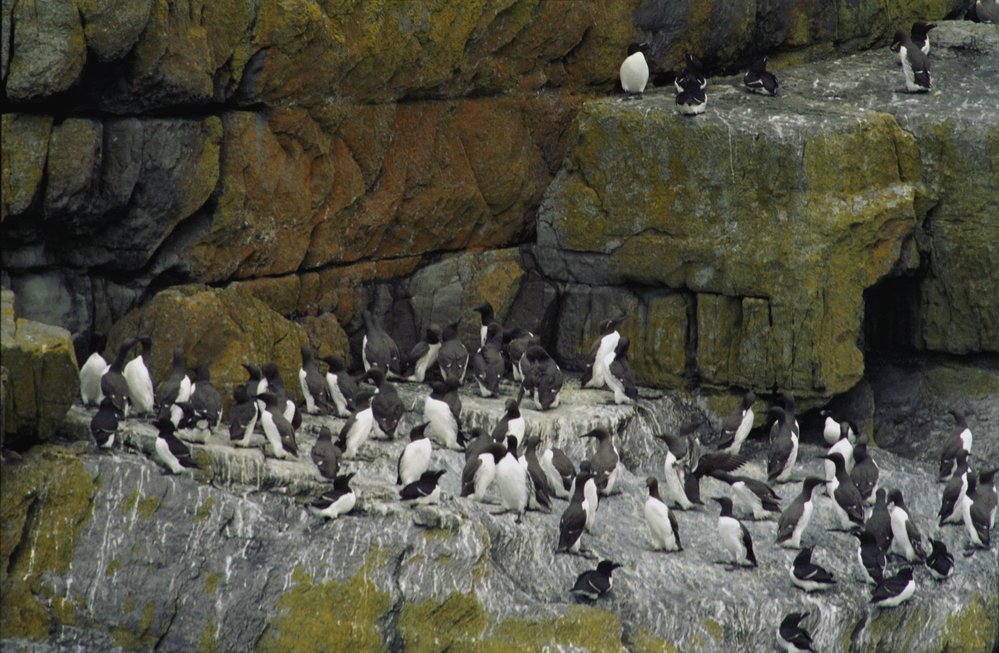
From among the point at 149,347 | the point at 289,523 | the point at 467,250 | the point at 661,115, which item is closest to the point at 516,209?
the point at 467,250

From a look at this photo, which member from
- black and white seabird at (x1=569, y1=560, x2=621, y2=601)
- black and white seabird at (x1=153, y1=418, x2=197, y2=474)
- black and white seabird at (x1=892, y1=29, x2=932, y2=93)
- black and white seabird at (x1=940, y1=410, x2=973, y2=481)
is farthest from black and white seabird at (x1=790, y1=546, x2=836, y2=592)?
black and white seabird at (x1=892, y1=29, x2=932, y2=93)

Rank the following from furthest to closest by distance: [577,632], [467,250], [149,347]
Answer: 1. [467,250]
2. [149,347]
3. [577,632]

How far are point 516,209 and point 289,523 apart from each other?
7.12 m

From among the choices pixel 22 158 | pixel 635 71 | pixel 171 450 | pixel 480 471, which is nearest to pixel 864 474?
pixel 480 471

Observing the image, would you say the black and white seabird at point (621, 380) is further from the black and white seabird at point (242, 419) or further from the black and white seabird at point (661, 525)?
the black and white seabird at point (242, 419)

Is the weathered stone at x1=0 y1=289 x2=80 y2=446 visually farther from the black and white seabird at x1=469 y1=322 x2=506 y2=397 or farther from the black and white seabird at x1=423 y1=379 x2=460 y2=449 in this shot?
the black and white seabird at x1=469 y1=322 x2=506 y2=397

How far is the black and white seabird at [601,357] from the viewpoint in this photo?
20.9 meters

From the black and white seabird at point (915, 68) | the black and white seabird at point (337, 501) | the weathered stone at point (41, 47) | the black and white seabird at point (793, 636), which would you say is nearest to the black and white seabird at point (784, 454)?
the black and white seabird at point (793, 636)

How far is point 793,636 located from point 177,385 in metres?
6.14

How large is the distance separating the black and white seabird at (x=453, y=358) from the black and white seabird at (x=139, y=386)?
3379mm

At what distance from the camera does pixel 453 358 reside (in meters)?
20.5

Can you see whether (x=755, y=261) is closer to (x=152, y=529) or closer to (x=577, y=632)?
(x=577, y=632)

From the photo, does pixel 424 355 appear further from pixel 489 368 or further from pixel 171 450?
pixel 171 450

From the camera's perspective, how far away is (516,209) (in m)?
22.8
